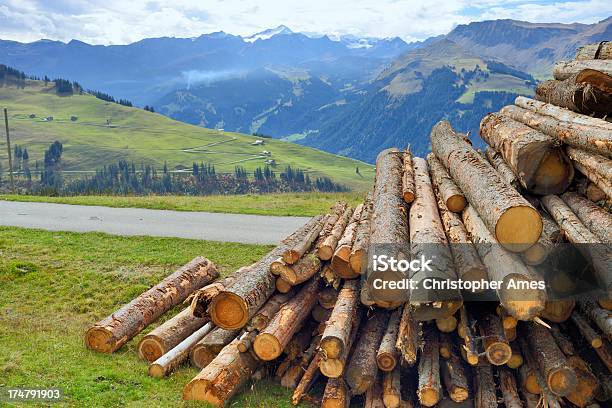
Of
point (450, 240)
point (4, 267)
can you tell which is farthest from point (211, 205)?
point (450, 240)

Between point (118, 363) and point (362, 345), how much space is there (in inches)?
191

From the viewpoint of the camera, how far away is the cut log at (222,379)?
873cm

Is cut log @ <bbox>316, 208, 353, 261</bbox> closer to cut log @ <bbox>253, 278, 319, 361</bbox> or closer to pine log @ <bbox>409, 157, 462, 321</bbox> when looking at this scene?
cut log @ <bbox>253, 278, 319, 361</bbox>

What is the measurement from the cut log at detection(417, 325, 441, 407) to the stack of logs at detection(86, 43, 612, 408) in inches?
0.9

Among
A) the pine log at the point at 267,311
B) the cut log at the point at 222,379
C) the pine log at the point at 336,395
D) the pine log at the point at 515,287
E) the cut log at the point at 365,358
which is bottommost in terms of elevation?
the cut log at the point at 222,379

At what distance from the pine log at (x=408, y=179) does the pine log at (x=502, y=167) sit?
2.01 metres

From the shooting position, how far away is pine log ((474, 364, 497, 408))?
8.09 meters

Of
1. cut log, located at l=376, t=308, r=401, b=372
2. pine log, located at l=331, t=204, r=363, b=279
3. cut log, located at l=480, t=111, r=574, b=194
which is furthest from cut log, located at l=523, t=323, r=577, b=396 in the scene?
pine log, located at l=331, t=204, r=363, b=279

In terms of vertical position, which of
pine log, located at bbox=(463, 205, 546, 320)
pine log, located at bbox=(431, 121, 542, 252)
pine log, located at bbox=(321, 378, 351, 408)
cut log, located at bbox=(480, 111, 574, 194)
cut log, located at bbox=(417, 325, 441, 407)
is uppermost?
cut log, located at bbox=(480, 111, 574, 194)

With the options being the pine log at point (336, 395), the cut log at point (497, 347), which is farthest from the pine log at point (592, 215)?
the pine log at point (336, 395)

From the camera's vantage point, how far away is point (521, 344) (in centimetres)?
886

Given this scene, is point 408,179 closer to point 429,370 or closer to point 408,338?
point 408,338

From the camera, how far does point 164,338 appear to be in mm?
10680

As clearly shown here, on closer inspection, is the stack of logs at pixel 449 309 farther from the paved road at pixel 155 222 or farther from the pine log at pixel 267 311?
the paved road at pixel 155 222
